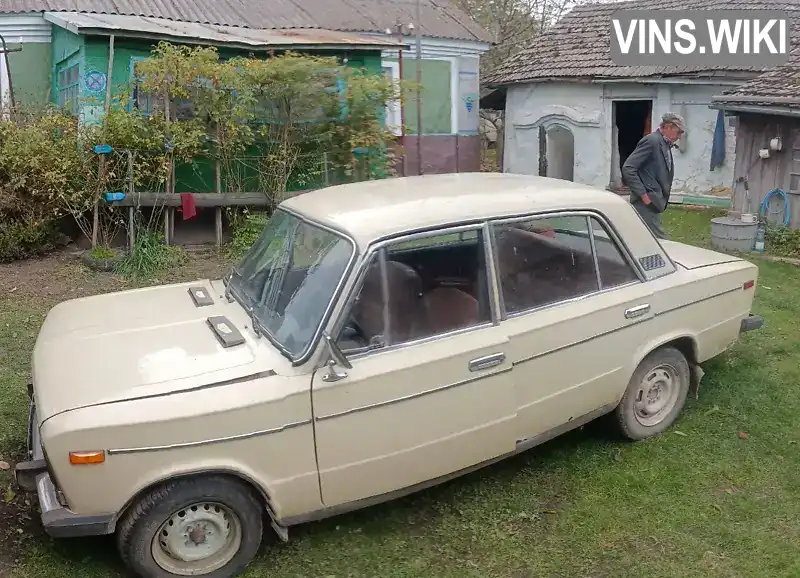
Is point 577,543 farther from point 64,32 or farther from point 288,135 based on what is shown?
point 64,32

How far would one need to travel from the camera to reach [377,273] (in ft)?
12.3

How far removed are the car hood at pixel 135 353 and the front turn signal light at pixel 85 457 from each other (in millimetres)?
226

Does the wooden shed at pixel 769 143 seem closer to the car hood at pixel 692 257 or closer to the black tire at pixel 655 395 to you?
the car hood at pixel 692 257

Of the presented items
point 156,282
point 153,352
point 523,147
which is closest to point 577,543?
point 153,352

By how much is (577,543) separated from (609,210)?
1969 millimetres

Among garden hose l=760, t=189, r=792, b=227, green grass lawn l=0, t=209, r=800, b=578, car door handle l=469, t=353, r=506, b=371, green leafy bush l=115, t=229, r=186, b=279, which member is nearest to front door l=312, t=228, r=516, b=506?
car door handle l=469, t=353, r=506, b=371

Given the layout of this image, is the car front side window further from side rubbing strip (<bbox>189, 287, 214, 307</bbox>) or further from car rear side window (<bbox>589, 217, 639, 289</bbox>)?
side rubbing strip (<bbox>189, 287, 214, 307</bbox>)

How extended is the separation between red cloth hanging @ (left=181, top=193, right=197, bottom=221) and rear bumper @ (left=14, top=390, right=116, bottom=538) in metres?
6.57

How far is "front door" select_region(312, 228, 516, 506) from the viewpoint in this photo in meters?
3.60

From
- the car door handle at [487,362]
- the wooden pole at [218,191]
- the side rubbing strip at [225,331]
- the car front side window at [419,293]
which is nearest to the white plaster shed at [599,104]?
the wooden pole at [218,191]

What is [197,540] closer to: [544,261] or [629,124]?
[544,261]

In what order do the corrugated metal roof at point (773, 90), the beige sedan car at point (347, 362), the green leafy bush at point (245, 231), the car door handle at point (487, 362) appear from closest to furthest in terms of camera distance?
the beige sedan car at point (347, 362)
the car door handle at point (487, 362)
the green leafy bush at point (245, 231)
the corrugated metal roof at point (773, 90)

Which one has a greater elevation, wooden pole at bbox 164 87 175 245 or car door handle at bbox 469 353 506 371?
wooden pole at bbox 164 87 175 245

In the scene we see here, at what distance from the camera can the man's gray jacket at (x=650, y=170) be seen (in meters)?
7.27
